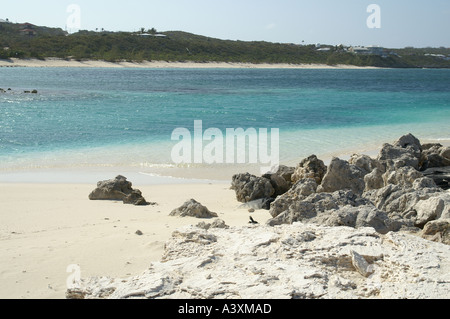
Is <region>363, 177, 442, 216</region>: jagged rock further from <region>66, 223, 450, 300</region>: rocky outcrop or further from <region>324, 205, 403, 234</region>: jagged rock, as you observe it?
<region>66, 223, 450, 300</region>: rocky outcrop

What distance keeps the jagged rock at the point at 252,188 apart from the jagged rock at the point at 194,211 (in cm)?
109

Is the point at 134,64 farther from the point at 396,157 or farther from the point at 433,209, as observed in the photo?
the point at 433,209

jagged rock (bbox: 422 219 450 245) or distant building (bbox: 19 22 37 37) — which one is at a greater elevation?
distant building (bbox: 19 22 37 37)

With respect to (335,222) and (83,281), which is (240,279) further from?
(335,222)

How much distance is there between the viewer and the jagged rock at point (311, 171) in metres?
7.42

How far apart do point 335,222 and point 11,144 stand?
11141 millimetres

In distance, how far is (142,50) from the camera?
89.1 m

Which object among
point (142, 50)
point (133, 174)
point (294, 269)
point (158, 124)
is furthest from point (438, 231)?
point (142, 50)

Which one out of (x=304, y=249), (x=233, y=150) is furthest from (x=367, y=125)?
(x=304, y=249)

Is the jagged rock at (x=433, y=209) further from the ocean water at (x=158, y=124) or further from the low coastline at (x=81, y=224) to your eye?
the ocean water at (x=158, y=124)

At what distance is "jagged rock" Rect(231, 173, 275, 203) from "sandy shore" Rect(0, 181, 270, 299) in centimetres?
18

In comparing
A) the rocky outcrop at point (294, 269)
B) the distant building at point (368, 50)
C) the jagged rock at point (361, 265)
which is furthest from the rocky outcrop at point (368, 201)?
the distant building at point (368, 50)

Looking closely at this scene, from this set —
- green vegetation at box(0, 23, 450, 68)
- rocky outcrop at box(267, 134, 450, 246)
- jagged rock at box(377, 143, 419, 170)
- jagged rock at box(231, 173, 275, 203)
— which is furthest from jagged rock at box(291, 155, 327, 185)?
green vegetation at box(0, 23, 450, 68)

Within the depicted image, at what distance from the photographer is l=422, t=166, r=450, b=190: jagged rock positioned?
718 cm
